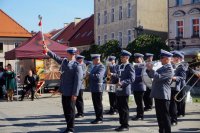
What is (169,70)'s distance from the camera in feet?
26.2

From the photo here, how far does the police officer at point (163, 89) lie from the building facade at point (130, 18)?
34676mm

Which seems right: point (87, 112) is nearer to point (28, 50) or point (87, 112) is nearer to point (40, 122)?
point (40, 122)

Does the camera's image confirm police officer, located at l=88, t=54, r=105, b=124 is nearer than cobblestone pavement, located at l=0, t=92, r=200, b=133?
No

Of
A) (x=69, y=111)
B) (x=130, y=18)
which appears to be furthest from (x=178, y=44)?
(x=69, y=111)

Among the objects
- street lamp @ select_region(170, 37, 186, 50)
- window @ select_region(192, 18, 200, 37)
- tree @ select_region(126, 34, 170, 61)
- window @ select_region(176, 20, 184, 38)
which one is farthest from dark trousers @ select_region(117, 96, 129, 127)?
window @ select_region(176, 20, 184, 38)

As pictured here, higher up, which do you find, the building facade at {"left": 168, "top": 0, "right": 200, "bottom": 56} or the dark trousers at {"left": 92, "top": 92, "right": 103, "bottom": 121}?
the building facade at {"left": 168, "top": 0, "right": 200, "bottom": 56}

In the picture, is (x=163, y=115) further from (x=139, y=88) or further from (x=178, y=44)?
(x=178, y=44)

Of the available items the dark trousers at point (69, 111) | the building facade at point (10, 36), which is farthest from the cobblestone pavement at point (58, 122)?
the building facade at point (10, 36)

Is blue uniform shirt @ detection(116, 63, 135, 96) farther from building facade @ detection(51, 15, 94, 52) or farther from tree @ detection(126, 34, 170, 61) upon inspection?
building facade @ detection(51, 15, 94, 52)

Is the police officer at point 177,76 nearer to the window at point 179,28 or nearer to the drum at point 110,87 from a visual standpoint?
the drum at point 110,87

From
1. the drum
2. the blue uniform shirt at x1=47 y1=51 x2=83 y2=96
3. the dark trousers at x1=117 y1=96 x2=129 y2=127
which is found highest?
the blue uniform shirt at x1=47 y1=51 x2=83 y2=96

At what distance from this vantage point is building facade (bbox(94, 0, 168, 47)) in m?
45.2

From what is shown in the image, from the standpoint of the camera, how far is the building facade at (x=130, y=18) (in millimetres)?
45219

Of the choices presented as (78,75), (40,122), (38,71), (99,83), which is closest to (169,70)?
(78,75)
